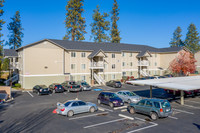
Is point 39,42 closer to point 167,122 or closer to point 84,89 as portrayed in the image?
point 84,89

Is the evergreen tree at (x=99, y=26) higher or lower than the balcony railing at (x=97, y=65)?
higher

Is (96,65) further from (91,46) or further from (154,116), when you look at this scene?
(154,116)

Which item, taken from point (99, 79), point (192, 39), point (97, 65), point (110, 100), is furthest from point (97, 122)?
point (192, 39)

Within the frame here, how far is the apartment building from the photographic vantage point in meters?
37.7

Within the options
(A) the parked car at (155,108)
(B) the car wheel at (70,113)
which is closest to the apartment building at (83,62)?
(B) the car wheel at (70,113)

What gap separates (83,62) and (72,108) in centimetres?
2728

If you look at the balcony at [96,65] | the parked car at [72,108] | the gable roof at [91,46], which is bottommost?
the parked car at [72,108]

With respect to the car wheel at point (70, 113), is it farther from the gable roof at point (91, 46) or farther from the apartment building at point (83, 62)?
the gable roof at point (91, 46)

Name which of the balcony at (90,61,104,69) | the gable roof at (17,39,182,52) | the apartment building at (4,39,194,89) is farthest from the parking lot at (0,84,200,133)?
the gable roof at (17,39,182,52)

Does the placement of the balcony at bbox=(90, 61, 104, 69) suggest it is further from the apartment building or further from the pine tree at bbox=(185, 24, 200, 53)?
the pine tree at bbox=(185, 24, 200, 53)

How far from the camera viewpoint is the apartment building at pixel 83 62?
Answer: 124 ft

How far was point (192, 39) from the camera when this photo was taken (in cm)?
9162

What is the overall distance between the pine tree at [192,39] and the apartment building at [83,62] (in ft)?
136

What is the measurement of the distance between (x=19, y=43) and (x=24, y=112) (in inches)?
2394
